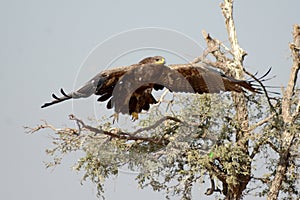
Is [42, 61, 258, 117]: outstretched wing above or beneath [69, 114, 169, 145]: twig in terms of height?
above

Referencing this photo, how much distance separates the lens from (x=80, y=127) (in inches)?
327

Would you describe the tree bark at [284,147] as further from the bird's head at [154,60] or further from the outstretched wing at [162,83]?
the bird's head at [154,60]

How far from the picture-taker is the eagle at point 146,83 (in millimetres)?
8242

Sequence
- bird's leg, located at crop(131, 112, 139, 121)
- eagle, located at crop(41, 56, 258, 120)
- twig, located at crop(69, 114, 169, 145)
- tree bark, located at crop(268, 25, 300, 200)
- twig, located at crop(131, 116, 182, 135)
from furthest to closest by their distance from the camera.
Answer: tree bark, located at crop(268, 25, 300, 200) → twig, located at crop(131, 116, 182, 135) → bird's leg, located at crop(131, 112, 139, 121) → eagle, located at crop(41, 56, 258, 120) → twig, located at crop(69, 114, 169, 145)

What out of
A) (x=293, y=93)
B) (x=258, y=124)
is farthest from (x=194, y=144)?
(x=293, y=93)

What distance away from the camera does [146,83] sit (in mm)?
8406

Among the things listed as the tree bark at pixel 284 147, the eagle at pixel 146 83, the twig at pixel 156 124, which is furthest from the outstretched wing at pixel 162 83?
the tree bark at pixel 284 147

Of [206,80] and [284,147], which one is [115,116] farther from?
[284,147]

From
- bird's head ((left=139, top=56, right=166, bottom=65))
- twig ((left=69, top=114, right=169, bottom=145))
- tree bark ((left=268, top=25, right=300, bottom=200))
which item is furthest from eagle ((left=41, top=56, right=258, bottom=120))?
tree bark ((left=268, top=25, right=300, bottom=200))

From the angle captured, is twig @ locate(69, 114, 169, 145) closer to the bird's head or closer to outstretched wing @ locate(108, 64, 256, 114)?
outstretched wing @ locate(108, 64, 256, 114)

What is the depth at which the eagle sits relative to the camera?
8.24 meters

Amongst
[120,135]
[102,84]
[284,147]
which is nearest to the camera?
[102,84]

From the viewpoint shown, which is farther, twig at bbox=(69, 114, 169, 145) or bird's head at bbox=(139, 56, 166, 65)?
bird's head at bbox=(139, 56, 166, 65)

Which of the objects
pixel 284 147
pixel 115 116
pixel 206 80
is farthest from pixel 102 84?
pixel 284 147
